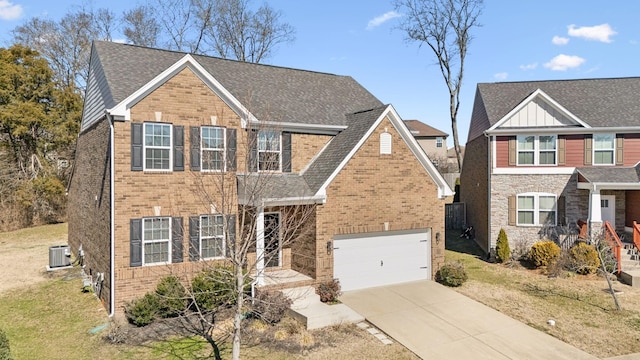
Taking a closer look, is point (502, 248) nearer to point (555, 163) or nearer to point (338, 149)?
point (555, 163)

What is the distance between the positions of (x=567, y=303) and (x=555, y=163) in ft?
27.7

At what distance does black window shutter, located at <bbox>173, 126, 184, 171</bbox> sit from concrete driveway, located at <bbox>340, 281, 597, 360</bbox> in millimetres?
6982

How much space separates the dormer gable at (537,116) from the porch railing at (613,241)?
5.04 metres

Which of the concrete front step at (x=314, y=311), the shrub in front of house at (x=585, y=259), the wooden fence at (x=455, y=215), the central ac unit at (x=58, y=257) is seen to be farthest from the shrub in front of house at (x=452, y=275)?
the central ac unit at (x=58, y=257)

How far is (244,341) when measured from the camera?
1026 cm

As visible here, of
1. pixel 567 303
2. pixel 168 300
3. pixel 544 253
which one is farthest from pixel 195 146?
pixel 544 253

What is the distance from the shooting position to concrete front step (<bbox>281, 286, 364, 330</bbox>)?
1125 centimetres

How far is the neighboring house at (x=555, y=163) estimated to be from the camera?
751 inches

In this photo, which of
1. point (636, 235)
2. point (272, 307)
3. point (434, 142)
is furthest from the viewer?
point (434, 142)

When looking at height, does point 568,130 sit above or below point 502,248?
above

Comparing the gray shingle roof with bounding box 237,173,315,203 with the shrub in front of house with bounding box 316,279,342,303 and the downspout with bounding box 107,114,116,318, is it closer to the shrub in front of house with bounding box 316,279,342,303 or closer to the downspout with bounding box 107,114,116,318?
the shrub in front of house with bounding box 316,279,342,303

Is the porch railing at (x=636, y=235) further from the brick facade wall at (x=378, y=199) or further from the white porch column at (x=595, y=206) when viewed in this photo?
the brick facade wall at (x=378, y=199)

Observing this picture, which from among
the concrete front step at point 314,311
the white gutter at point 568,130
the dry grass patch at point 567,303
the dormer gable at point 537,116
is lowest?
the dry grass patch at point 567,303

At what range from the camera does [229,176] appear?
10430 millimetres
